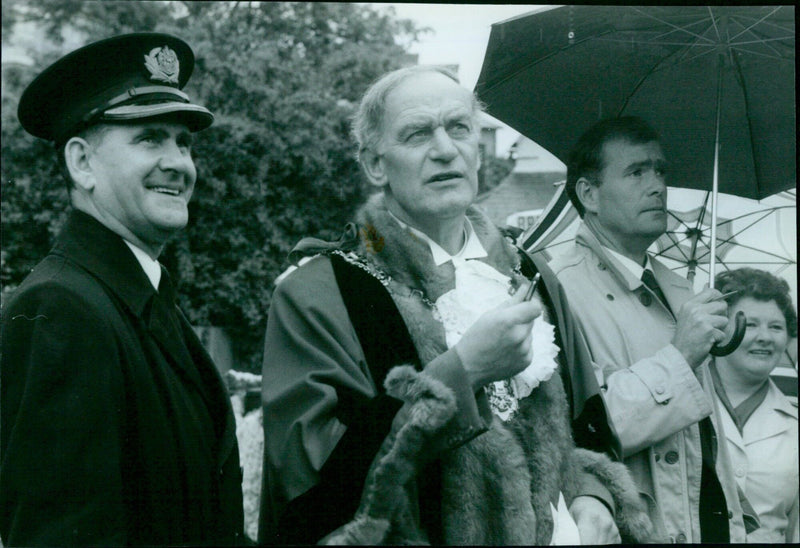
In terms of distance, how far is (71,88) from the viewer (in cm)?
212

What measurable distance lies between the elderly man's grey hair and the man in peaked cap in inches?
16.6

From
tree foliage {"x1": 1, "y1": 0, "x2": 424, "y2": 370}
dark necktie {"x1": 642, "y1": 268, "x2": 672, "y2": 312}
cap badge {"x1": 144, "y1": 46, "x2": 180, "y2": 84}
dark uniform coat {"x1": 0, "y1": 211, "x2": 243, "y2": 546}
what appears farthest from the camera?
tree foliage {"x1": 1, "y1": 0, "x2": 424, "y2": 370}

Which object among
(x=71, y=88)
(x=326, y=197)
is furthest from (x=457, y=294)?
(x=326, y=197)

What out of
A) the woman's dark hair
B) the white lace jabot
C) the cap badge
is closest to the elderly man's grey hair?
the white lace jabot

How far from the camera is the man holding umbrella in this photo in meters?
2.39

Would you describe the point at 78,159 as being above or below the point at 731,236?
above

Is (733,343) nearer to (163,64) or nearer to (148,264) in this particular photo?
(148,264)

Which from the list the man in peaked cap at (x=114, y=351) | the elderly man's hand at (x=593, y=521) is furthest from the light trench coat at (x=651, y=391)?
the man in peaked cap at (x=114, y=351)

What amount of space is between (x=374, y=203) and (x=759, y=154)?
1.26m

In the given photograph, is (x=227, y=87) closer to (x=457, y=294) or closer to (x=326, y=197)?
(x=326, y=197)

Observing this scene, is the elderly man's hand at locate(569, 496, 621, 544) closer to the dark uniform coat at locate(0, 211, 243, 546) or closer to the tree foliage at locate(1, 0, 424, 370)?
the dark uniform coat at locate(0, 211, 243, 546)

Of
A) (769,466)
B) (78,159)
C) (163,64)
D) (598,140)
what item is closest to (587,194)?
(598,140)

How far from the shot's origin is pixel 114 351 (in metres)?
1.85

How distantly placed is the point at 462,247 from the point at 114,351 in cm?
98
